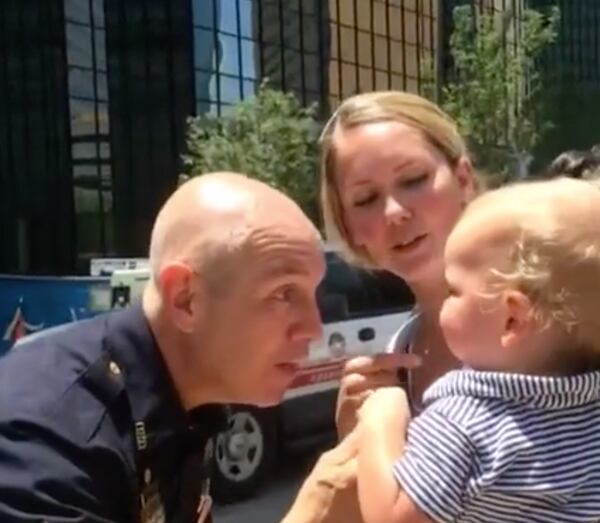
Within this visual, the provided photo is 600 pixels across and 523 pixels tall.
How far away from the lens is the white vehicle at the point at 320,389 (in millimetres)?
9656

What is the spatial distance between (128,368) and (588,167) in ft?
3.95

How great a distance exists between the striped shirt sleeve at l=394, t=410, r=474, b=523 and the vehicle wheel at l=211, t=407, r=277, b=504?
7.51 meters

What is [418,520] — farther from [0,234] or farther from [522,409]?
[0,234]

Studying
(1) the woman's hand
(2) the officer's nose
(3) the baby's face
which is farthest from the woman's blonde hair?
(3) the baby's face

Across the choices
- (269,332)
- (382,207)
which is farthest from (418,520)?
(382,207)

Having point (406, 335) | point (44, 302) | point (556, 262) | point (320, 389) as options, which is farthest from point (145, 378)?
point (44, 302)

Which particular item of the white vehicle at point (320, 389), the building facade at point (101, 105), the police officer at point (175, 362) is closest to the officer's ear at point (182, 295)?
the police officer at point (175, 362)

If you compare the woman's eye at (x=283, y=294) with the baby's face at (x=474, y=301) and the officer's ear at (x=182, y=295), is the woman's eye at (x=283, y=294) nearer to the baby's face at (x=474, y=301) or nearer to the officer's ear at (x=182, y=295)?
the officer's ear at (x=182, y=295)

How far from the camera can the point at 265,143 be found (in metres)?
27.8

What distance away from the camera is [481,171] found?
2818mm

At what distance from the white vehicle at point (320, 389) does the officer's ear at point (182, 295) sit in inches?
287

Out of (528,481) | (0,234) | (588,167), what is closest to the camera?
(528,481)

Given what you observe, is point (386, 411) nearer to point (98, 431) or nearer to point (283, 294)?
point (283, 294)

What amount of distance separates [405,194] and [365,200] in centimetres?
7
